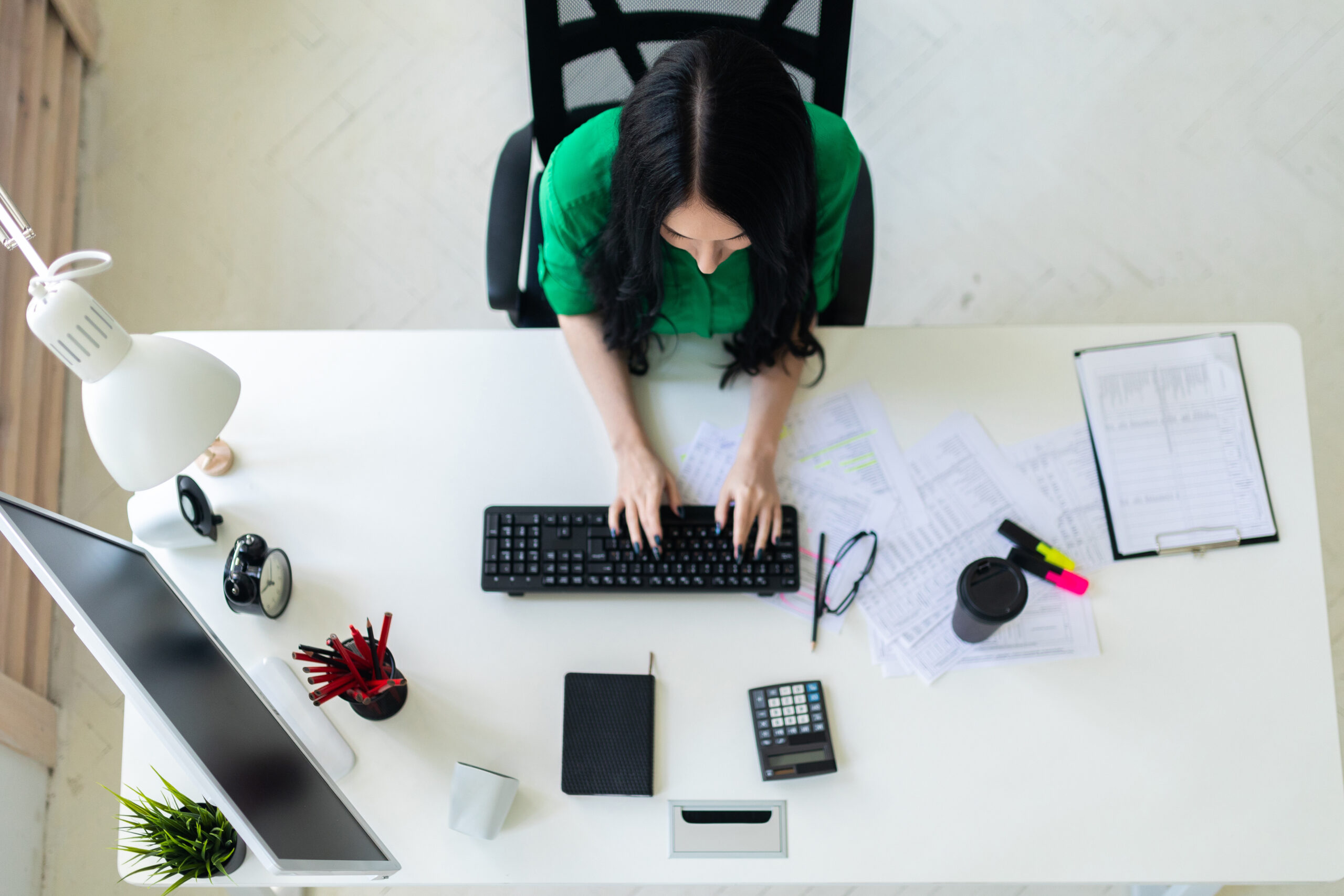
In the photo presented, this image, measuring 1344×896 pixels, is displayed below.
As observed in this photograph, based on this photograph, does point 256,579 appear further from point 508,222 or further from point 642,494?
point 508,222

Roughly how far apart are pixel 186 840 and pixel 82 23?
6.76 ft

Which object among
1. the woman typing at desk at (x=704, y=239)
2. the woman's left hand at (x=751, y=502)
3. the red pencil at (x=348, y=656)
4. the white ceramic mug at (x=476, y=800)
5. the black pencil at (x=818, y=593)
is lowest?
the white ceramic mug at (x=476, y=800)

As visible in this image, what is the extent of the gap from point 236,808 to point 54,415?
1.57m

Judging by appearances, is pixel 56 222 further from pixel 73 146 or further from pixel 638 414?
pixel 638 414

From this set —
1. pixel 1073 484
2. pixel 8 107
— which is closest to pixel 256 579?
pixel 1073 484

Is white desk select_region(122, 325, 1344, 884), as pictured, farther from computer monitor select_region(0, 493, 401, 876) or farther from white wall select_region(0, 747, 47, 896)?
white wall select_region(0, 747, 47, 896)

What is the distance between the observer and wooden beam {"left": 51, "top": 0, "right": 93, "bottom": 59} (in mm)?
2088

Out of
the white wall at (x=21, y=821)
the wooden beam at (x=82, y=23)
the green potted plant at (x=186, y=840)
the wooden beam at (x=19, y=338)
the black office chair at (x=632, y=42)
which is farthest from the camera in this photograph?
the wooden beam at (x=82, y=23)

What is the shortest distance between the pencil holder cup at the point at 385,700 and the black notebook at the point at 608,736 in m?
0.22

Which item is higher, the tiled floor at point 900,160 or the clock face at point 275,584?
the tiled floor at point 900,160

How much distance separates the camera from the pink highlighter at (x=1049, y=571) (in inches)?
46.9

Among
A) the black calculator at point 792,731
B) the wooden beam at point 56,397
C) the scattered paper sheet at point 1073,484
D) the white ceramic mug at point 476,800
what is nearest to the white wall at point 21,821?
the wooden beam at point 56,397

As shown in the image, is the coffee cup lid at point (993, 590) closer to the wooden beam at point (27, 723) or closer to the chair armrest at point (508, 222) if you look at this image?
the chair armrest at point (508, 222)

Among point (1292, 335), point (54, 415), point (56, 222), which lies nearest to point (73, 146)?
point (56, 222)
